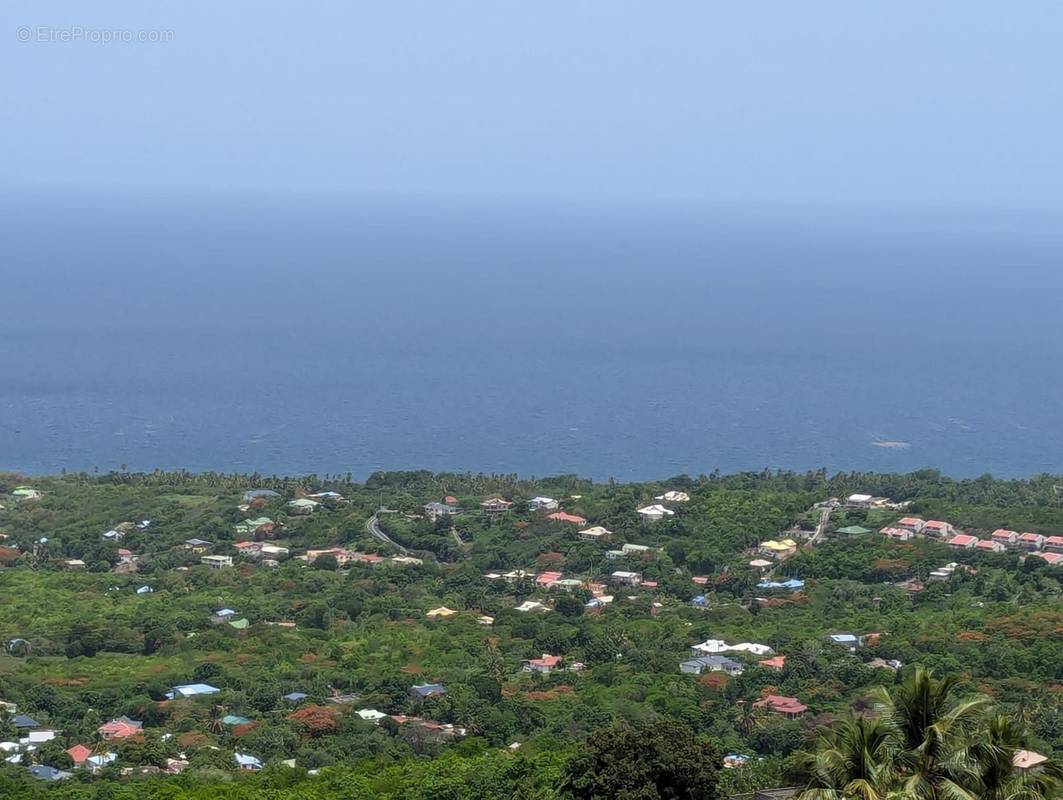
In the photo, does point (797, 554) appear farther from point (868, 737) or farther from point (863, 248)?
point (863, 248)

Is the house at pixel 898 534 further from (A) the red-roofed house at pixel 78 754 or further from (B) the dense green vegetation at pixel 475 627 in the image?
(A) the red-roofed house at pixel 78 754

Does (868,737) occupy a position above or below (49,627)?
above

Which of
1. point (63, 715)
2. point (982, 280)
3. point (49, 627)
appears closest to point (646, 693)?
point (63, 715)

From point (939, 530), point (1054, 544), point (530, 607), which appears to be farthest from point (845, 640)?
point (1054, 544)

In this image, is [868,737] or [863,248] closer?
[868,737]

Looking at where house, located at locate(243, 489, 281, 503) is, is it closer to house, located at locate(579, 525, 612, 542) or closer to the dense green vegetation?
the dense green vegetation

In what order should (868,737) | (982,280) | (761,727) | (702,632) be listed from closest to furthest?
(868,737), (761,727), (702,632), (982,280)

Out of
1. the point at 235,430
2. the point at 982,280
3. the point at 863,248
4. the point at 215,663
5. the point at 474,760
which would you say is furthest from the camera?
the point at 863,248
